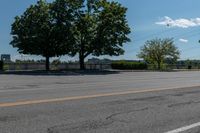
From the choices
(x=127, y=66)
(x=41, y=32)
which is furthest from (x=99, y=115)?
(x=127, y=66)

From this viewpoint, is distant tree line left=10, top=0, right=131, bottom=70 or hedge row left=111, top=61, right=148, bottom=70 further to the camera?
hedge row left=111, top=61, right=148, bottom=70

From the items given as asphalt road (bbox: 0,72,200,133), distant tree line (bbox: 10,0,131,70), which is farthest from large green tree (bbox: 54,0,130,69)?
asphalt road (bbox: 0,72,200,133)

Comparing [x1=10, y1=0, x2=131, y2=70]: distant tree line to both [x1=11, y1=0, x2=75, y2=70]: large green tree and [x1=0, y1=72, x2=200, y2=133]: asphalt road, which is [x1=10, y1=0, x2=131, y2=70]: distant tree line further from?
[x1=0, y1=72, x2=200, y2=133]: asphalt road

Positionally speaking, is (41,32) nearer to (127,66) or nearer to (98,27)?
(98,27)

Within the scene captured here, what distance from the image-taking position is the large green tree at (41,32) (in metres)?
53.0

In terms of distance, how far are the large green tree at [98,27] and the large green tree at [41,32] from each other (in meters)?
1.14

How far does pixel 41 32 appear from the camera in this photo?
53.0m

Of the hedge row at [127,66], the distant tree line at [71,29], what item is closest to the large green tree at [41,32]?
the distant tree line at [71,29]

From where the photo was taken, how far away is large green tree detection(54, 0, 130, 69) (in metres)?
55.5

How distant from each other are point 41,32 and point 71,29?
3466 mm

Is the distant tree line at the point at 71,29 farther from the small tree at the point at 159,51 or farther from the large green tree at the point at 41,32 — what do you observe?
the small tree at the point at 159,51

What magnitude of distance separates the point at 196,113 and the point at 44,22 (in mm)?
42959

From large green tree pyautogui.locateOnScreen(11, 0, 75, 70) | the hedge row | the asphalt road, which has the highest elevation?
large green tree pyautogui.locateOnScreen(11, 0, 75, 70)

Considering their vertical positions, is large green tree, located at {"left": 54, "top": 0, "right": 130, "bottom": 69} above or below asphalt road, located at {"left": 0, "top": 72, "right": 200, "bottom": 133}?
above
